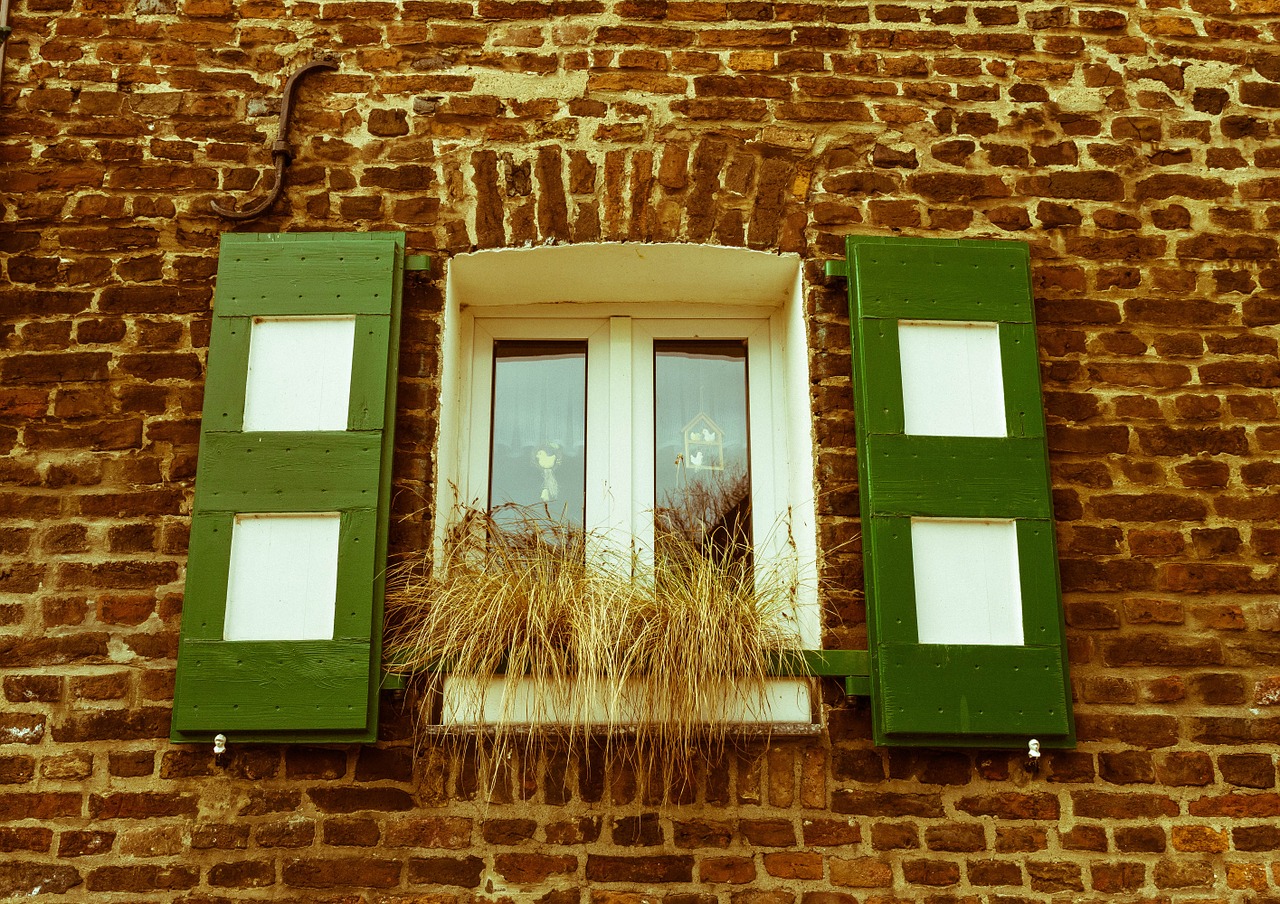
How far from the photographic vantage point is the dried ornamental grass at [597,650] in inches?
112

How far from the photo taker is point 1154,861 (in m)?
2.91

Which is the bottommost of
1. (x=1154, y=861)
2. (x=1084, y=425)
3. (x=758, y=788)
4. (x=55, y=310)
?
(x=1154, y=861)

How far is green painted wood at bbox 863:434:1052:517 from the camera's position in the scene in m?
3.04

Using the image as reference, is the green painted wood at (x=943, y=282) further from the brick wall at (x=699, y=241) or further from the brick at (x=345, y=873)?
the brick at (x=345, y=873)

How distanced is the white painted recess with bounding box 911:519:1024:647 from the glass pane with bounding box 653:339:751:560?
564 millimetres

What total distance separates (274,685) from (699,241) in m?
1.77

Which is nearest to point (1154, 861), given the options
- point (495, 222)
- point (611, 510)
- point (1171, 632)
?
point (1171, 632)

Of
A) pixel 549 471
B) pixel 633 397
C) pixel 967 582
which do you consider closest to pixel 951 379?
pixel 967 582

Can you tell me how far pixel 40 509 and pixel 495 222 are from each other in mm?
1569

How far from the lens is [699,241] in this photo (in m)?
3.37

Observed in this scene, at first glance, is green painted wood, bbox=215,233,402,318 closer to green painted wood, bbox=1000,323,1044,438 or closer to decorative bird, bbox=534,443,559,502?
decorative bird, bbox=534,443,559,502

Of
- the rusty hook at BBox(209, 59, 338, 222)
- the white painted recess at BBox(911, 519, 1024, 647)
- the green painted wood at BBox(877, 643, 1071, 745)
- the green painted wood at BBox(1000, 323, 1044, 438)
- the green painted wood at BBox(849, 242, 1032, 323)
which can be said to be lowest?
the green painted wood at BBox(877, 643, 1071, 745)

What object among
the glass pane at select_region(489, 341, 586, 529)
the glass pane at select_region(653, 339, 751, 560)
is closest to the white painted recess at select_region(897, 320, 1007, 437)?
the glass pane at select_region(653, 339, 751, 560)

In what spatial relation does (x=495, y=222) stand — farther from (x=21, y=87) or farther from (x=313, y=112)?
(x=21, y=87)
